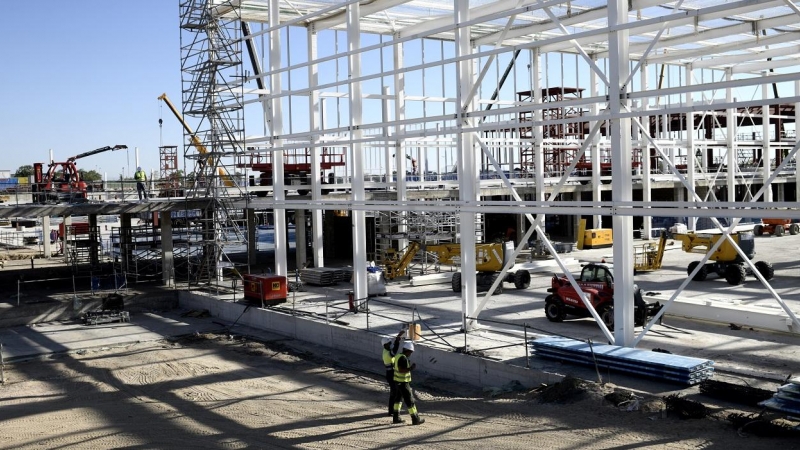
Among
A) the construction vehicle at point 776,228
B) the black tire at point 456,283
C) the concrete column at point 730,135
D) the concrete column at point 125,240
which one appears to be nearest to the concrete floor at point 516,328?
the black tire at point 456,283

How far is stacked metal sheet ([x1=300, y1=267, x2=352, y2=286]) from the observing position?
95.6 feet

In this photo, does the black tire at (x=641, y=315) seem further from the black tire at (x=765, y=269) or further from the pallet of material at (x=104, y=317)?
the pallet of material at (x=104, y=317)

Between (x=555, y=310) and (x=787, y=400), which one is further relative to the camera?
(x=555, y=310)

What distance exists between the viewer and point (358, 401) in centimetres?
1563

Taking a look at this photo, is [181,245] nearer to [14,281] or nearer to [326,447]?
[14,281]

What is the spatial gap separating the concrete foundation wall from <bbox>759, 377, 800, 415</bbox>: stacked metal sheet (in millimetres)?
3736

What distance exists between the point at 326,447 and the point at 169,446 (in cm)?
260

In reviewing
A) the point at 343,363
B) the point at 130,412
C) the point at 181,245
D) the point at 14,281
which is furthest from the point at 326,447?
the point at 14,281

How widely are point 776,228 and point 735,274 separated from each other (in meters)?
19.1

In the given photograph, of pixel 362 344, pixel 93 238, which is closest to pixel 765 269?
pixel 362 344

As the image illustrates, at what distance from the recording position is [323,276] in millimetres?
29141

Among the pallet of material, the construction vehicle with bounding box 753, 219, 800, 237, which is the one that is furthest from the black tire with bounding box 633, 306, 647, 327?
the construction vehicle with bounding box 753, 219, 800, 237

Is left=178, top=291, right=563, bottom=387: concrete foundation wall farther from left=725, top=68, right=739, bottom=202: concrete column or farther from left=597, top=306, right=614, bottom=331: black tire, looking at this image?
left=725, top=68, right=739, bottom=202: concrete column

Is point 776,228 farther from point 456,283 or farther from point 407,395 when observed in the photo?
point 407,395
